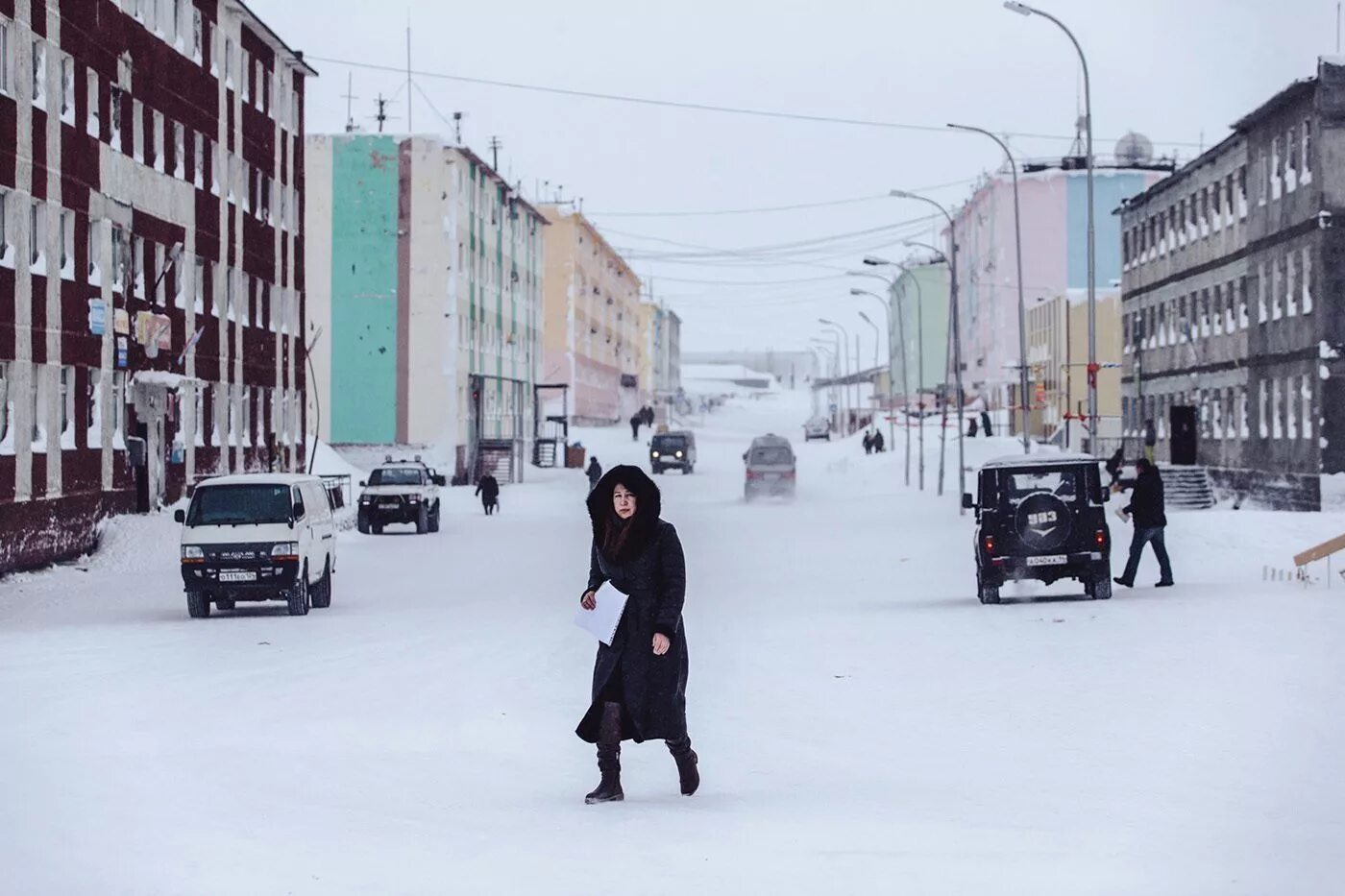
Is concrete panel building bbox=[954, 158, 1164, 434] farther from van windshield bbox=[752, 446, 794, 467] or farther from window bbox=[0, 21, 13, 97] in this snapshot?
window bbox=[0, 21, 13, 97]

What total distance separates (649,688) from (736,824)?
1089mm

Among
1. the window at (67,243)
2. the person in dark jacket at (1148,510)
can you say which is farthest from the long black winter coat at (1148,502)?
the window at (67,243)

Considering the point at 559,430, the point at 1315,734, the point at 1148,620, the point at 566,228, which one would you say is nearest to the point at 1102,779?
the point at 1315,734

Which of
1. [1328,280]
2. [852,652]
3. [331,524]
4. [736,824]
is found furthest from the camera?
[1328,280]

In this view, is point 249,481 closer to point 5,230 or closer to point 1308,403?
point 5,230

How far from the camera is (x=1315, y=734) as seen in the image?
12.6 meters

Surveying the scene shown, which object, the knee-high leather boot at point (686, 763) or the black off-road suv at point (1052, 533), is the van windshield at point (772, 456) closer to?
the black off-road suv at point (1052, 533)

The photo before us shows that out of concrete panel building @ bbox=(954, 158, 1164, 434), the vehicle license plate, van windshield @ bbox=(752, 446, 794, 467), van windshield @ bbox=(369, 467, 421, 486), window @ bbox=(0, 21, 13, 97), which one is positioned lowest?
the vehicle license plate

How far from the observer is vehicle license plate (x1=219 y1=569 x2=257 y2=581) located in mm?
24984

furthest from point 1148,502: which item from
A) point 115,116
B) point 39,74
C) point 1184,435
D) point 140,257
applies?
point 1184,435

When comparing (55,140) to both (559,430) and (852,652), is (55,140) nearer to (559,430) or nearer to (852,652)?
(852,652)

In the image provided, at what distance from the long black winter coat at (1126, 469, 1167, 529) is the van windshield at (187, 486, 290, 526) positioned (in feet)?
34.4

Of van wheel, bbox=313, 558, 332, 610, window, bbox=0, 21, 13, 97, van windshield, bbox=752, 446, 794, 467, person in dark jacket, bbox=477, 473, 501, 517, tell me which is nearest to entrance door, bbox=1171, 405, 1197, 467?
van windshield, bbox=752, 446, 794, 467

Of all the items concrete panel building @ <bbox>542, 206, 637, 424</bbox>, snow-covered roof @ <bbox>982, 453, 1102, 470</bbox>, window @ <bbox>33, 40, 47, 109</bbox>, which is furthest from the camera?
concrete panel building @ <bbox>542, 206, 637, 424</bbox>
